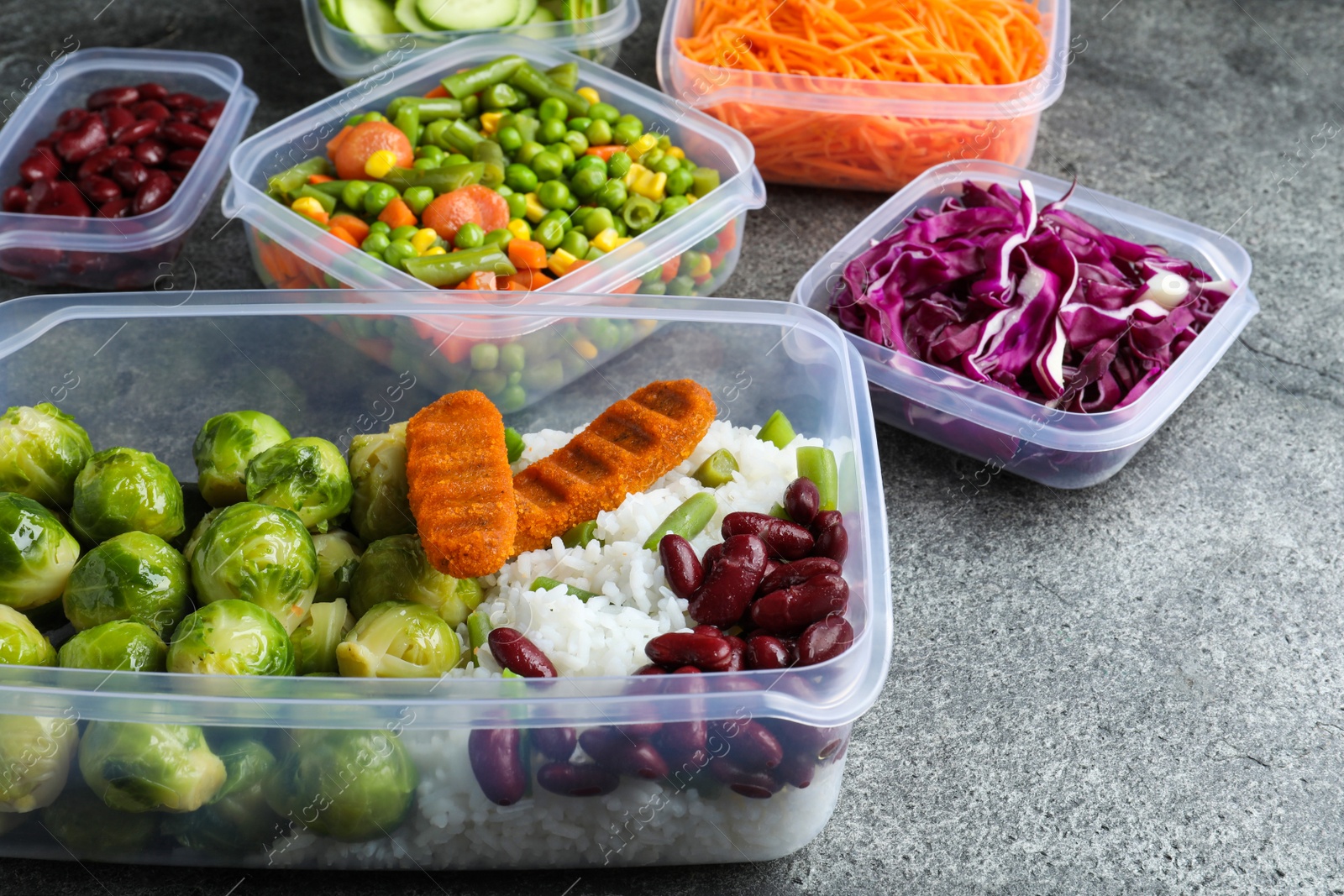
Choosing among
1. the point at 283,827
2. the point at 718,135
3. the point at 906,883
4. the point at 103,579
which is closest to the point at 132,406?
the point at 103,579

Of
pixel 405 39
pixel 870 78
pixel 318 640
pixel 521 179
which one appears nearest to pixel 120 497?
pixel 318 640

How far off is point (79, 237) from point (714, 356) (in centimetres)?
164

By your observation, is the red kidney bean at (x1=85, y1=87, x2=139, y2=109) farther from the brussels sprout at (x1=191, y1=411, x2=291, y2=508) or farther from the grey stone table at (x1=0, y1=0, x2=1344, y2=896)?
the brussels sprout at (x1=191, y1=411, x2=291, y2=508)

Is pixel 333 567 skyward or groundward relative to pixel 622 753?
groundward

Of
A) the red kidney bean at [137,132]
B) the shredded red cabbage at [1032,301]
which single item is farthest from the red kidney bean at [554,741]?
the red kidney bean at [137,132]

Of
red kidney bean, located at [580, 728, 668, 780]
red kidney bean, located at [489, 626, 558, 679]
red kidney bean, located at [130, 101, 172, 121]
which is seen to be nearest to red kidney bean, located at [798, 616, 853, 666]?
red kidney bean, located at [580, 728, 668, 780]

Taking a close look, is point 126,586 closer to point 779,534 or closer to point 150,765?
point 150,765

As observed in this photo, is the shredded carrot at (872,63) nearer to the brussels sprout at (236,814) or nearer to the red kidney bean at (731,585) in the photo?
the red kidney bean at (731,585)

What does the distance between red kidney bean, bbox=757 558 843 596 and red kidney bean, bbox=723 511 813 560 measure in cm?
7

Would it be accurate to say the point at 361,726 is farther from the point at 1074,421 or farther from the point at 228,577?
the point at 1074,421

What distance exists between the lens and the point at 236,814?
5.36 ft

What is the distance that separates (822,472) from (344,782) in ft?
3.23

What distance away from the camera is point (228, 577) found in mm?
1764

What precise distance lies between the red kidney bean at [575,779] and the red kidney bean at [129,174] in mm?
2075
